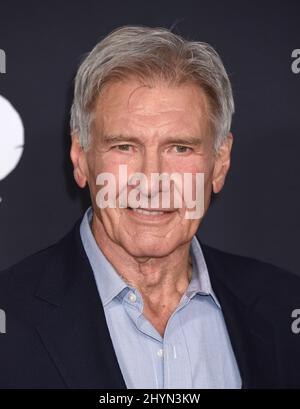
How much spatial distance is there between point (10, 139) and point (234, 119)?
0.57 meters

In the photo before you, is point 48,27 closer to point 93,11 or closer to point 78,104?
point 93,11

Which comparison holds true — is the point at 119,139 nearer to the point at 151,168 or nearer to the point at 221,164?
the point at 151,168

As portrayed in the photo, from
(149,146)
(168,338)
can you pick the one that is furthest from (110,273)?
(149,146)

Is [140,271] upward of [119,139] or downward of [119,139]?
downward

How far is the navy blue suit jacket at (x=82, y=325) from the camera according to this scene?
156 centimetres

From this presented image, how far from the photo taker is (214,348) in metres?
1.69

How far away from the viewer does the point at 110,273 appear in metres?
1.68

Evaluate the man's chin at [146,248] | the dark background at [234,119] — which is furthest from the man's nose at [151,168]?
the dark background at [234,119]

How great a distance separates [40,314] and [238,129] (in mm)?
731

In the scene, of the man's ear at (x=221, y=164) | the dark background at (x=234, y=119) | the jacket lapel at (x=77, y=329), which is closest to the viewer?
the jacket lapel at (x=77, y=329)

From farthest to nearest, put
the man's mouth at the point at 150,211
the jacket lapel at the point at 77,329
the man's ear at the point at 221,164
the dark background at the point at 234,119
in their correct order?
1. the dark background at the point at 234,119
2. the man's ear at the point at 221,164
3. the man's mouth at the point at 150,211
4. the jacket lapel at the point at 77,329

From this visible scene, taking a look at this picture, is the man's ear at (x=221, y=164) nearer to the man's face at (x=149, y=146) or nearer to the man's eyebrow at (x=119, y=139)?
the man's face at (x=149, y=146)
